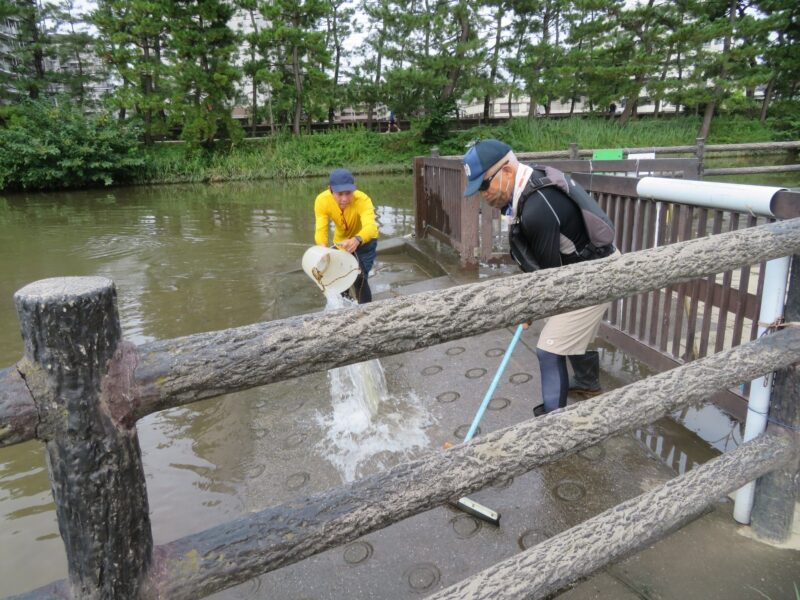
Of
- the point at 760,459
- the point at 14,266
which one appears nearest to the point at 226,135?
the point at 14,266

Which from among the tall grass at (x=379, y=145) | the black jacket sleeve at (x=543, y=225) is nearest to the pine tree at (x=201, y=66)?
the tall grass at (x=379, y=145)

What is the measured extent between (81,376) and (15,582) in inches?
104

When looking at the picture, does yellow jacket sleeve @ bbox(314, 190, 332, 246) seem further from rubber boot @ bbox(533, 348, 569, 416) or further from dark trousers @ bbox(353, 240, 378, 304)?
rubber boot @ bbox(533, 348, 569, 416)

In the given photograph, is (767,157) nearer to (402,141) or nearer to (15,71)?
(402,141)

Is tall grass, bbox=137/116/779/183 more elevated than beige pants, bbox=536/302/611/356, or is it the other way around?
tall grass, bbox=137/116/779/183

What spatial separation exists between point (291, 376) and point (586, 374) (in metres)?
2.96

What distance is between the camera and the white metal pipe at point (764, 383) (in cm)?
217

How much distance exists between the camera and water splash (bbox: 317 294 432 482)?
136 inches

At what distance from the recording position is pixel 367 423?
153 inches

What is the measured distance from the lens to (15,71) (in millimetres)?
28797

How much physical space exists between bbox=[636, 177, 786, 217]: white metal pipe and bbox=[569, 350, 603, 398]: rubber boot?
1.08 m

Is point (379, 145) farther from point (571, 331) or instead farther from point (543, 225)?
point (543, 225)

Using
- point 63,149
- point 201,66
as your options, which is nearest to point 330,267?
point 63,149

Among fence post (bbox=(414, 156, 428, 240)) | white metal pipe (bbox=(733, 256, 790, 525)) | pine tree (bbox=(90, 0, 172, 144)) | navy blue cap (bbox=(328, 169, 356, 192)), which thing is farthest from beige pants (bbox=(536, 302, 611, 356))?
pine tree (bbox=(90, 0, 172, 144))
